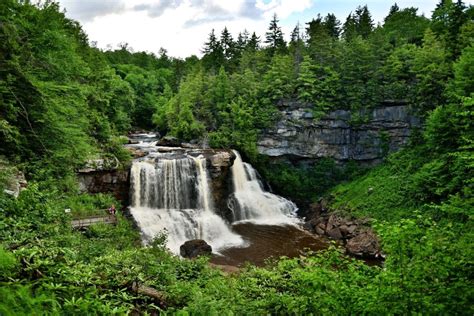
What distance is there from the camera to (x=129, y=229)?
21.2 metres

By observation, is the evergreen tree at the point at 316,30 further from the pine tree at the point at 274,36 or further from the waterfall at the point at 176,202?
the waterfall at the point at 176,202

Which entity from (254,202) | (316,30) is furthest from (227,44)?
(254,202)

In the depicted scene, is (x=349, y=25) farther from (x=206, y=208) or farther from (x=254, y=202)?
(x=206, y=208)

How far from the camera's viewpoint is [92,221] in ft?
64.1

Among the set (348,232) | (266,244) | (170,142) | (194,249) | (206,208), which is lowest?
(266,244)

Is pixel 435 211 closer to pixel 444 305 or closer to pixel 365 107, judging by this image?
pixel 365 107

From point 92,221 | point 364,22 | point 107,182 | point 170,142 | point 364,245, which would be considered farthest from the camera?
point 364,22

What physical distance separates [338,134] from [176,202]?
1634 cm

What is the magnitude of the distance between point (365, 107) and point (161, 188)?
63.5 feet

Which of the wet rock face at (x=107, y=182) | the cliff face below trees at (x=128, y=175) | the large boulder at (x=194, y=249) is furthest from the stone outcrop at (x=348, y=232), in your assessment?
the wet rock face at (x=107, y=182)

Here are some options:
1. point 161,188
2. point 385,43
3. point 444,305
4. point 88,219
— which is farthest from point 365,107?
point 444,305

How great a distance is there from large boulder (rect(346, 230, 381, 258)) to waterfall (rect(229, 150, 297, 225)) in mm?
6330

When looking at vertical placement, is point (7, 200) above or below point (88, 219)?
above

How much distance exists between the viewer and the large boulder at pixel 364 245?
859 inches
